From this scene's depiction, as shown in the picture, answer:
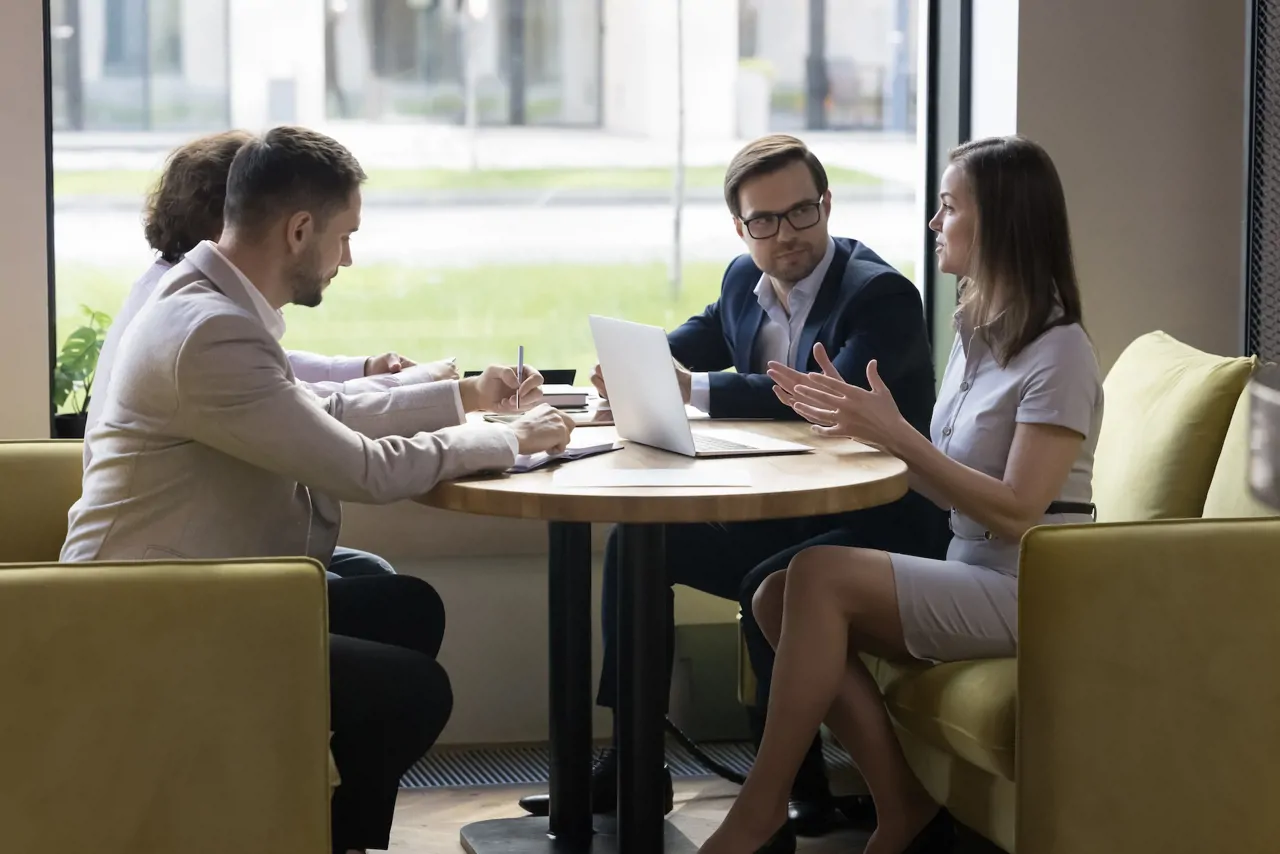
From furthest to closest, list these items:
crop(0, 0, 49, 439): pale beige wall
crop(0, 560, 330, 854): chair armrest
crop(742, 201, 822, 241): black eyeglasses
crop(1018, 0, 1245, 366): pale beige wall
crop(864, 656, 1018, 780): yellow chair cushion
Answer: crop(1018, 0, 1245, 366): pale beige wall, crop(0, 0, 49, 439): pale beige wall, crop(742, 201, 822, 241): black eyeglasses, crop(864, 656, 1018, 780): yellow chair cushion, crop(0, 560, 330, 854): chair armrest

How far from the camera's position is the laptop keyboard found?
2.53 metres

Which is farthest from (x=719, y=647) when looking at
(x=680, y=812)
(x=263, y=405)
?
(x=263, y=405)

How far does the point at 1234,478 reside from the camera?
2.65 metres

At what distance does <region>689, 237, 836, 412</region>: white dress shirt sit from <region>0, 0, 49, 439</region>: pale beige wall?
1.47 meters

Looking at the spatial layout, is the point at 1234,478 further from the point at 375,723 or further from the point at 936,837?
the point at 375,723

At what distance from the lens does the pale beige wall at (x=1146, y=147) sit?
3561mm

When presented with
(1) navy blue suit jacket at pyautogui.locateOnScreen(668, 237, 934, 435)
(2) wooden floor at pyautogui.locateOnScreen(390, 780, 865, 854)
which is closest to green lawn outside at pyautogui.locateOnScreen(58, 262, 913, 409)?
(1) navy blue suit jacket at pyautogui.locateOnScreen(668, 237, 934, 435)

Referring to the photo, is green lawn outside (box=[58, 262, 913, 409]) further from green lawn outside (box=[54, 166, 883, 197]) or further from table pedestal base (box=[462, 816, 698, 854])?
table pedestal base (box=[462, 816, 698, 854])

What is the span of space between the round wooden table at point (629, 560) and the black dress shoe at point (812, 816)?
22cm

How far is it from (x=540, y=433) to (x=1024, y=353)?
0.78m

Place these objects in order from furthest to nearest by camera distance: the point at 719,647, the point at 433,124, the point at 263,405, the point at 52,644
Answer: the point at 433,124 < the point at 719,647 < the point at 263,405 < the point at 52,644

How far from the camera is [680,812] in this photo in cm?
305

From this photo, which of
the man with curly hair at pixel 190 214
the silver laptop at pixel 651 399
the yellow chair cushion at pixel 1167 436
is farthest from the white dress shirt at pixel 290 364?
the yellow chair cushion at pixel 1167 436

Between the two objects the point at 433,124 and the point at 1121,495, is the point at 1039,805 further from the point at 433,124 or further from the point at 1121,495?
the point at 433,124
